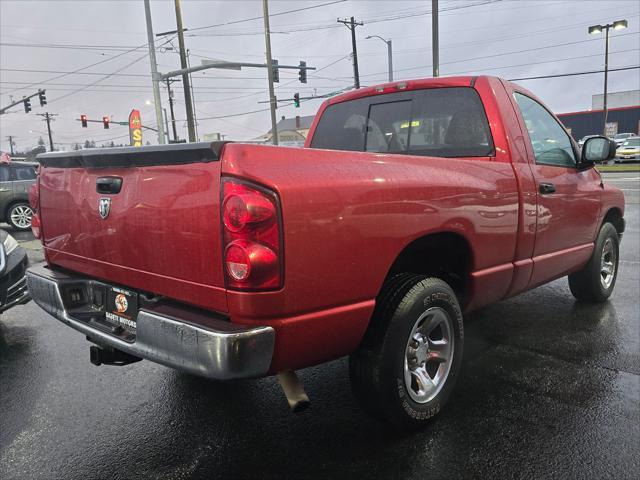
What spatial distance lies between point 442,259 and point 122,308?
1.84 meters

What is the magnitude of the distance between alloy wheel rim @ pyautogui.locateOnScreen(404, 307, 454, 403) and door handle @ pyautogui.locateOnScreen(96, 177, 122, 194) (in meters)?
1.62

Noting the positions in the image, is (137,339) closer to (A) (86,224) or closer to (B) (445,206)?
(A) (86,224)

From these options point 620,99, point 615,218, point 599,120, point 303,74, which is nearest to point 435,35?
point 303,74

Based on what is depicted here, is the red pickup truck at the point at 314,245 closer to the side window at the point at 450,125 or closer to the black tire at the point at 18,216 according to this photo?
the side window at the point at 450,125

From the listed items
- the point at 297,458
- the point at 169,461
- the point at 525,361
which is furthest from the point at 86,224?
the point at 525,361

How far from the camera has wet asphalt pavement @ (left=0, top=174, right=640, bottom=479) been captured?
2.38 metres

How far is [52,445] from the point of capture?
2627 millimetres

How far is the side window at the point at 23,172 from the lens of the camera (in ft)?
38.5

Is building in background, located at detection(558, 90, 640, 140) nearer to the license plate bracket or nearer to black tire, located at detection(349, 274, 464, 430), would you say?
black tire, located at detection(349, 274, 464, 430)

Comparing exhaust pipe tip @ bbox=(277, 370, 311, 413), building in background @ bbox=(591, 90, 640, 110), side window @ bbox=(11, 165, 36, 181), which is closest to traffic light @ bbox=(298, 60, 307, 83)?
side window @ bbox=(11, 165, 36, 181)

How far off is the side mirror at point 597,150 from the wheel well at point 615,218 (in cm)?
82

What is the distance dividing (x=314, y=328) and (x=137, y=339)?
792mm

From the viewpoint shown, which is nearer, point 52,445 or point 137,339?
point 137,339

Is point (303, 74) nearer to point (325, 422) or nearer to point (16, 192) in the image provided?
point (16, 192)
